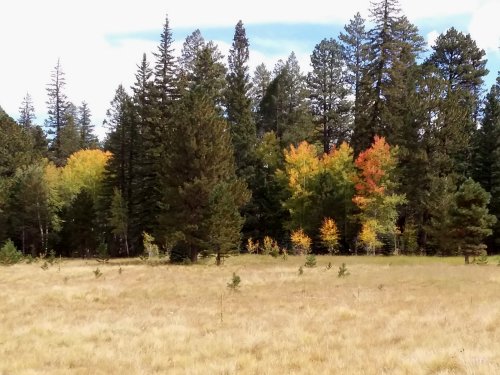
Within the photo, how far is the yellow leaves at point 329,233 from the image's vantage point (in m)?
43.8

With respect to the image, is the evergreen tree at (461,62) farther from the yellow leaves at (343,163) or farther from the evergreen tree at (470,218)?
the evergreen tree at (470,218)

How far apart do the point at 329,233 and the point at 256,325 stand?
1229 inches

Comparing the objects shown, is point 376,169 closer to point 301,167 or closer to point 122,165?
point 301,167

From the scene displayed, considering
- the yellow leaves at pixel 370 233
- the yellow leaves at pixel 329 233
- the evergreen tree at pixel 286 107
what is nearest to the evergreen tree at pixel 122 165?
the evergreen tree at pixel 286 107

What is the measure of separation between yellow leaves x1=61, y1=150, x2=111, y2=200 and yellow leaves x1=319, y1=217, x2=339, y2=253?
1129 inches

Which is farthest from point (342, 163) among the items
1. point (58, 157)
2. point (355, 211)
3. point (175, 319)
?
point (58, 157)

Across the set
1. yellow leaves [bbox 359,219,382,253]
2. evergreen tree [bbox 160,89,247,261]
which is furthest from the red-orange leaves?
evergreen tree [bbox 160,89,247,261]

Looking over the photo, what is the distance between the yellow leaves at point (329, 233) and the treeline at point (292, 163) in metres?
0.22

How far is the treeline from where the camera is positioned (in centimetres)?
3625

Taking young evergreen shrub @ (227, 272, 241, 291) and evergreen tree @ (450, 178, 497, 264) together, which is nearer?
young evergreen shrub @ (227, 272, 241, 291)

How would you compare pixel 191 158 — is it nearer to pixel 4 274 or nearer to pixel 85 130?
pixel 4 274

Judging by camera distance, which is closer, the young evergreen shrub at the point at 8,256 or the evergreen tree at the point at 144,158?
the young evergreen shrub at the point at 8,256

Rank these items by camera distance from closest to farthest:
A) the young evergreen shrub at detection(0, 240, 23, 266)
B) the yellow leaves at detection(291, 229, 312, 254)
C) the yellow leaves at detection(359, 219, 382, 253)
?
the young evergreen shrub at detection(0, 240, 23, 266)
the yellow leaves at detection(359, 219, 382, 253)
the yellow leaves at detection(291, 229, 312, 254)

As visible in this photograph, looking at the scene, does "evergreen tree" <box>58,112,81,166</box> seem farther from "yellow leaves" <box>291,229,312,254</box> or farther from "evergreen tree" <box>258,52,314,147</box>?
"yellow leaves" <box>291,229,312,254</box>
